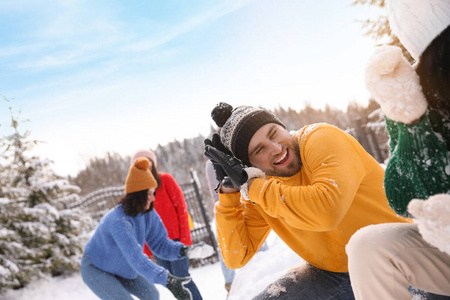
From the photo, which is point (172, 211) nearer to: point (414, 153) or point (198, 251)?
point (198, 251)

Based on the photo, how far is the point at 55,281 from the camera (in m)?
7.10

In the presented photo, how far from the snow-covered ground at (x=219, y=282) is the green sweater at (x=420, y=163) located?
2.09 metres

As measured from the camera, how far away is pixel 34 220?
7238 millimetres

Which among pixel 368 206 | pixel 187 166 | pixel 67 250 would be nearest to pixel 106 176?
pixel 187 166

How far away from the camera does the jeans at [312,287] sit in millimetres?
1657

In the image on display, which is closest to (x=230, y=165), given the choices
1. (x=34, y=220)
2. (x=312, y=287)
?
(x=312, y=287)

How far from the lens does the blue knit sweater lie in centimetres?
281

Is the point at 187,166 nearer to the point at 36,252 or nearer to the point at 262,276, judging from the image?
the point at 36,252

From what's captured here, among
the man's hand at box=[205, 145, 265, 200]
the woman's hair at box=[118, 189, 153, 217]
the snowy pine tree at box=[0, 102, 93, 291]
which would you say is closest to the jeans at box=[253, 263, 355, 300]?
the man's hand at box=[205, 145, 265, 200]

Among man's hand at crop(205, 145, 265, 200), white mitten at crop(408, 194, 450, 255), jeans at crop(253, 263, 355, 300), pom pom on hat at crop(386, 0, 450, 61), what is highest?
pom pom on hat at crop(386, 0, 450, 61)

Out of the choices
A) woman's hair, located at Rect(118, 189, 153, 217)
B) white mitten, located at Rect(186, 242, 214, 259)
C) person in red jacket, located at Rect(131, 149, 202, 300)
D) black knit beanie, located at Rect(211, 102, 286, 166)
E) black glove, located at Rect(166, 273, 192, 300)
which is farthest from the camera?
person in red jacket, located at Rect(131, 149, 202, 300)

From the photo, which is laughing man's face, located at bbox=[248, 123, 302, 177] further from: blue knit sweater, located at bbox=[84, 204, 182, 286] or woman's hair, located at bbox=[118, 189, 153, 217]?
woman's hair, located at bbox=[118, 189, 153, 217]

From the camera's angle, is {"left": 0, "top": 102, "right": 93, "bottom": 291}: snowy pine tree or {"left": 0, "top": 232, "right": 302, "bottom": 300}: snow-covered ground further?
{"left": 0, "top": 102, "right": 93, "bottom": 291}: snowy pine tree

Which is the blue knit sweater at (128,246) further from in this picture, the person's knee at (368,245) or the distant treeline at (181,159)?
the distant treeline at (181,159)
